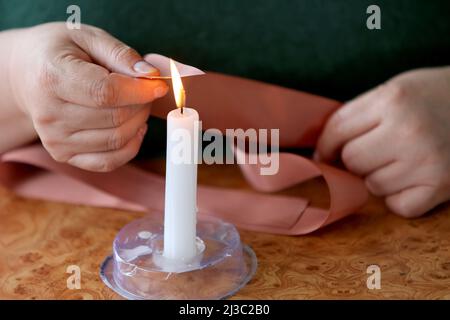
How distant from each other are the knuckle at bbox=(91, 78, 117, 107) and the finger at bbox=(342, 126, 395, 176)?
0.93 feet

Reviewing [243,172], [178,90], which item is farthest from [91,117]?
[243,172]

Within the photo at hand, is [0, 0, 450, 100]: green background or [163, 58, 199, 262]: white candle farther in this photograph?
[0, 0, 450, 100]: green background

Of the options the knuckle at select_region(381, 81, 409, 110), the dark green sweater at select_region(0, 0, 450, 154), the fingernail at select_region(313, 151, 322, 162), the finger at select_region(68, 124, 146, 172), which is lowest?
the fingernail at select_region(313, 151, 322, 162)

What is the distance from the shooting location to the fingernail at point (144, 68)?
2.07ft

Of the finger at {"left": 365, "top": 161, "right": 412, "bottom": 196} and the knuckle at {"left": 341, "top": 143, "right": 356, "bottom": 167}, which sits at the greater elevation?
the knuckle at {"left": 341, "top": 143, "right": 356, "bottom": 167}

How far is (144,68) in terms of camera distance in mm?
636

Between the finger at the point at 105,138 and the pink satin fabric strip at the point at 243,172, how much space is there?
0.05 meters

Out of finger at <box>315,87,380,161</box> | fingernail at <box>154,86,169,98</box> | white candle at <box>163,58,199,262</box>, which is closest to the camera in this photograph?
white candle at <box>163,58,199,262</box>

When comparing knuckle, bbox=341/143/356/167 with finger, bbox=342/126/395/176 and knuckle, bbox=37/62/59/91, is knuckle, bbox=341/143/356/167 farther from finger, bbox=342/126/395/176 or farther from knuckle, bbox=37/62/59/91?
knuckle, bbox=37/62/59/91

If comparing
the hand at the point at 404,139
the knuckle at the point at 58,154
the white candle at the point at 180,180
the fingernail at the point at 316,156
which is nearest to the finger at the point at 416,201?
the hand at the point at 404,139

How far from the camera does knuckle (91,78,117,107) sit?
0.63m

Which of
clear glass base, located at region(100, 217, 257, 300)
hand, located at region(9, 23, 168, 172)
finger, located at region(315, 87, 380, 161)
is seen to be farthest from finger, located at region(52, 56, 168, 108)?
finger, located at region(315, 87, 380, 161)

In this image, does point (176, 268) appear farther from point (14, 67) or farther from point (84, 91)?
point (14, 67)

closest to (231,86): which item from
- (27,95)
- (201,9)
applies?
(201,9)
